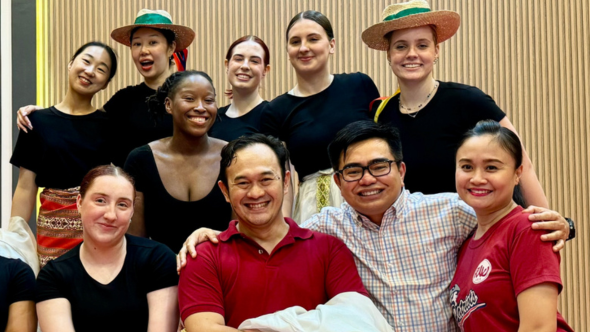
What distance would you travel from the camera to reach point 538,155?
4660 mm

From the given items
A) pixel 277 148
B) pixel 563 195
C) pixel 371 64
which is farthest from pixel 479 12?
pixel 277 148

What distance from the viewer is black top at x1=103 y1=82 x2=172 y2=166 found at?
10.1ft

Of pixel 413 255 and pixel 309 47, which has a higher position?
pixel 309 47

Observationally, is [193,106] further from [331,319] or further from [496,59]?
[496,59]

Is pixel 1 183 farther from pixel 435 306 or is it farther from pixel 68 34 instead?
pixel 435 306

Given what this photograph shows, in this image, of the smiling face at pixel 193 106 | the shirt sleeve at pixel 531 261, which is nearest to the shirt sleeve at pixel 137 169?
the smiling face at pixel 193 106

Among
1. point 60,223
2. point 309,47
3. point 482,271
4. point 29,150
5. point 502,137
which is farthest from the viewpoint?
point 29,150

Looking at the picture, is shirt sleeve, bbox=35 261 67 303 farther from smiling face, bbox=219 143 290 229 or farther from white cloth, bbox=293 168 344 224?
white cloth, bbox=293 168 344 224

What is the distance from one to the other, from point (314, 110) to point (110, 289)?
1.19 metres

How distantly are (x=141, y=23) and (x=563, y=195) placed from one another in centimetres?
325

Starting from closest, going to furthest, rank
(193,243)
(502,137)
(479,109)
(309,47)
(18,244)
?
(502,137) → (193,243) → (479,109) → (18,244) → (309,47)


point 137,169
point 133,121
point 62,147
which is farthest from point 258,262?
point 62,147

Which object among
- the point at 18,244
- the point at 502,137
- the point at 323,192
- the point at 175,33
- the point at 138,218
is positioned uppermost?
the point at 175,33

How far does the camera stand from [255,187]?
2170 mm
